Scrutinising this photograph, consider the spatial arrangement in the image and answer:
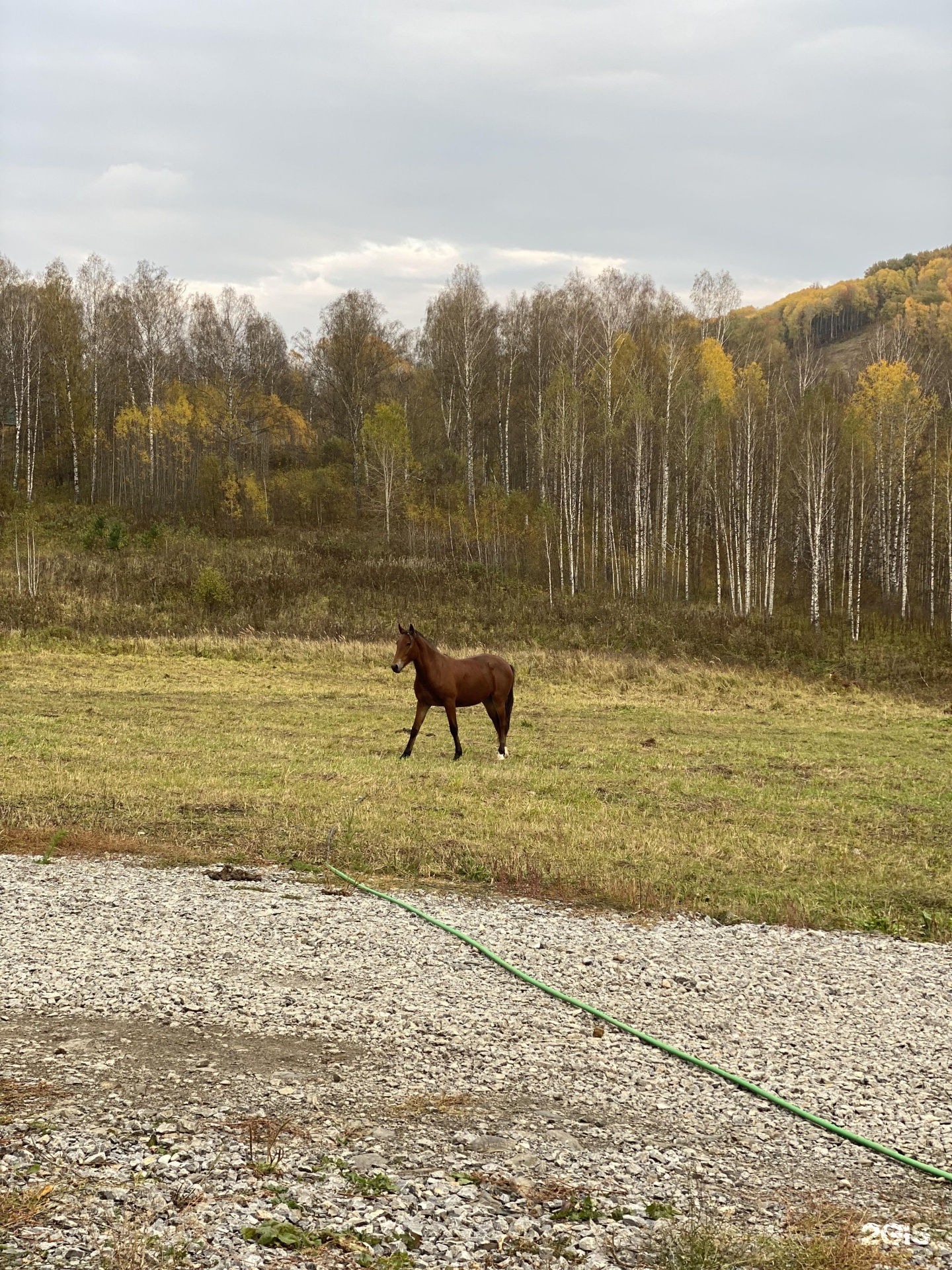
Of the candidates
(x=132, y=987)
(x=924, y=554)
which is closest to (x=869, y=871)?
(x=132, y=987)

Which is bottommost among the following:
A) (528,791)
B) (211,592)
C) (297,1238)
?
(528,791)

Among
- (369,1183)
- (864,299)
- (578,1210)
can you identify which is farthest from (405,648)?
(864,299)

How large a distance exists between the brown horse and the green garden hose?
29.4 ft

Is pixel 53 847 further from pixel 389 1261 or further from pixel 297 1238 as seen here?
pixel 389 1261

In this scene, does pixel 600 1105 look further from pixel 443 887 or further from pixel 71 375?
pixel 71 375

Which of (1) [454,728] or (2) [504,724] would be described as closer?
(1) [454,728]

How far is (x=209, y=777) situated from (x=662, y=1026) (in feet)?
32.5

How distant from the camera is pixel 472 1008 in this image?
6965 millimetres

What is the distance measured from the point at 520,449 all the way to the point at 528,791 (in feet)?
187

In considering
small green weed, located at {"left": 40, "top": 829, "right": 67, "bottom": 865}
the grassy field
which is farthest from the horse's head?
small green weed, located at {"left": 40, "top": 829, "right": 67, "bottom": 865}

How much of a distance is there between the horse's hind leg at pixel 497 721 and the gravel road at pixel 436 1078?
9032 mm

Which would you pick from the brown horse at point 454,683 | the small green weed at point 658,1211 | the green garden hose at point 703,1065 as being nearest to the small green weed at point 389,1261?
the small green weed at point 658,1211

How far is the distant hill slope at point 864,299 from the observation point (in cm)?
12094

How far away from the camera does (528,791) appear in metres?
15.0
